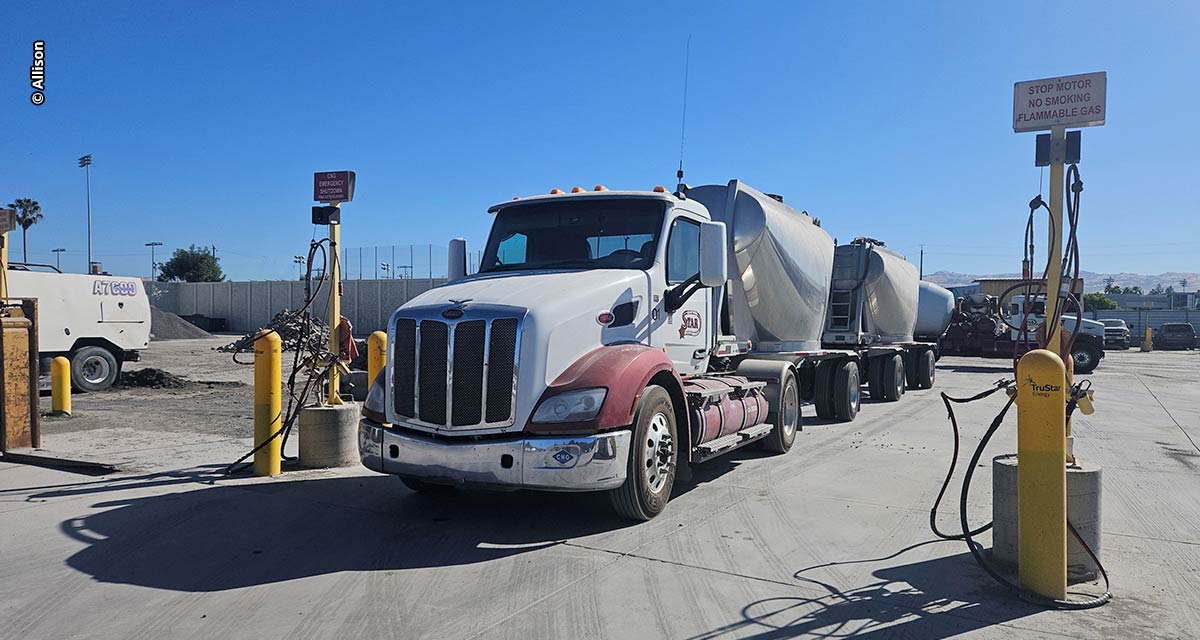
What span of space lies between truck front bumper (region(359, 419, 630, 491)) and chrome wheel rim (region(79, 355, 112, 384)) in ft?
47.9

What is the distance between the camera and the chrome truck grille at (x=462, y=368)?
599 cm

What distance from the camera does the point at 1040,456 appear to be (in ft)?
15.4

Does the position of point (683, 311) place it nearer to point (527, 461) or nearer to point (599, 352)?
point (599, 352)

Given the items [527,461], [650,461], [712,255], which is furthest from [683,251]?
[527,461]

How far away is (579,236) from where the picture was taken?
7.67 metres

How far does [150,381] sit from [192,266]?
3124 inches

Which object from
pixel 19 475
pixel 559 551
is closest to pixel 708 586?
pixel 559 551

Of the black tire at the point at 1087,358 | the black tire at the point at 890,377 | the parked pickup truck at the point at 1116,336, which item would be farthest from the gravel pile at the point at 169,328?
the parked pickup truck at the point at 1116,336

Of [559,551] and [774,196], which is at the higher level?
[774,196]

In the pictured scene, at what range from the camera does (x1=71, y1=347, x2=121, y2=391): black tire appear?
17109mm

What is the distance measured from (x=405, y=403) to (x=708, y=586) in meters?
2.74

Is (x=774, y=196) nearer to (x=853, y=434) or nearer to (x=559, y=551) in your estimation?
(x=853, y=434)

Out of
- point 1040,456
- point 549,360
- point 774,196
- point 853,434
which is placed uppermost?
point 774,196

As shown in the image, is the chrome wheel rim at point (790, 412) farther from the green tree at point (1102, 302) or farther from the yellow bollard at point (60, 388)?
the green tree at point (1102, 302)
